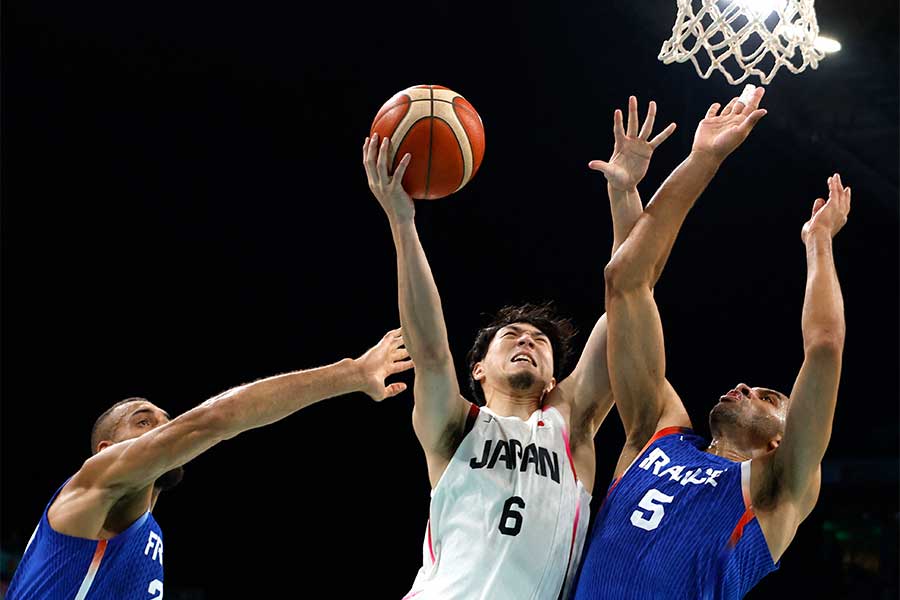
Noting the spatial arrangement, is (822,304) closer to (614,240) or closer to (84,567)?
(614,240)

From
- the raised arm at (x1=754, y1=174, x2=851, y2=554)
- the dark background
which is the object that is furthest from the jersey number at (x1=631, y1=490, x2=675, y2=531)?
the dark background

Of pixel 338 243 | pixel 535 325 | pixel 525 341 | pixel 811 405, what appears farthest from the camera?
pixel 338 243

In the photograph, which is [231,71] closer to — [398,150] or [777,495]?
[398,150]

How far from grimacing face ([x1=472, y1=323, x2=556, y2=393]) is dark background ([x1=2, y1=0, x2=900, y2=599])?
4448 mm

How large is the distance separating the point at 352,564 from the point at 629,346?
25.2ft

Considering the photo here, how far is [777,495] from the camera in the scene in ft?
11.3

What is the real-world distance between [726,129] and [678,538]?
1.52m

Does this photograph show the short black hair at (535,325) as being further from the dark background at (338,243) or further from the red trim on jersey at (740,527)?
the dark background at (338,243)

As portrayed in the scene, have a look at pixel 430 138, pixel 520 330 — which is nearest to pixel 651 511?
pixel 520 330

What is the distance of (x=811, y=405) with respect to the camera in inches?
130

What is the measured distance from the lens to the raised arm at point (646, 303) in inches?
144

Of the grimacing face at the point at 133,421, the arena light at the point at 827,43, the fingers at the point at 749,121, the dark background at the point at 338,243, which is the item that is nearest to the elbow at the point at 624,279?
the fingers at the point at 749,121

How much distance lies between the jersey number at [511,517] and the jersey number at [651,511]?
0.36 metres

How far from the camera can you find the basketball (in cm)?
352
